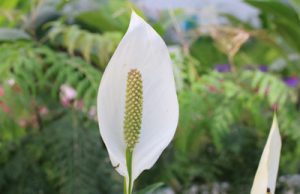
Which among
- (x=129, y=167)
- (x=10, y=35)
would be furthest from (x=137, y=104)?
(x=10, y=35)

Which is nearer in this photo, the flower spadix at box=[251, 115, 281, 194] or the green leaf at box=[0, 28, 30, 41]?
the flower spadix at box=[251, 115, 281, 194]

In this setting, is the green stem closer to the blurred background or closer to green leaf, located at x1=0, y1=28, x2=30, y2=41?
the blurred background

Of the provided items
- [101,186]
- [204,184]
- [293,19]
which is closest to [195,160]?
[204,184]

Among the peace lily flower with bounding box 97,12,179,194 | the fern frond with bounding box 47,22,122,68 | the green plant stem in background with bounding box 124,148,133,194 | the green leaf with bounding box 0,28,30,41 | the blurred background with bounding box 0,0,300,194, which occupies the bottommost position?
the blurred background with bounding box 0,0,300,194

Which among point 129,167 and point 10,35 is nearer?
point 129,167

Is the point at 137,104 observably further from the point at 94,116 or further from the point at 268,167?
the point at 94,116

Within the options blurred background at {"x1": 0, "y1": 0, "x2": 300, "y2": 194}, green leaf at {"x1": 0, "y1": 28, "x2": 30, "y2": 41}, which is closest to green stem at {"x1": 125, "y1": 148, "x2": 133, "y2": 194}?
blurred background at {"x1": 0, "y1": 0, "x2": 300, "y2": 194}

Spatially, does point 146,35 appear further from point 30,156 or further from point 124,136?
point 30,156
